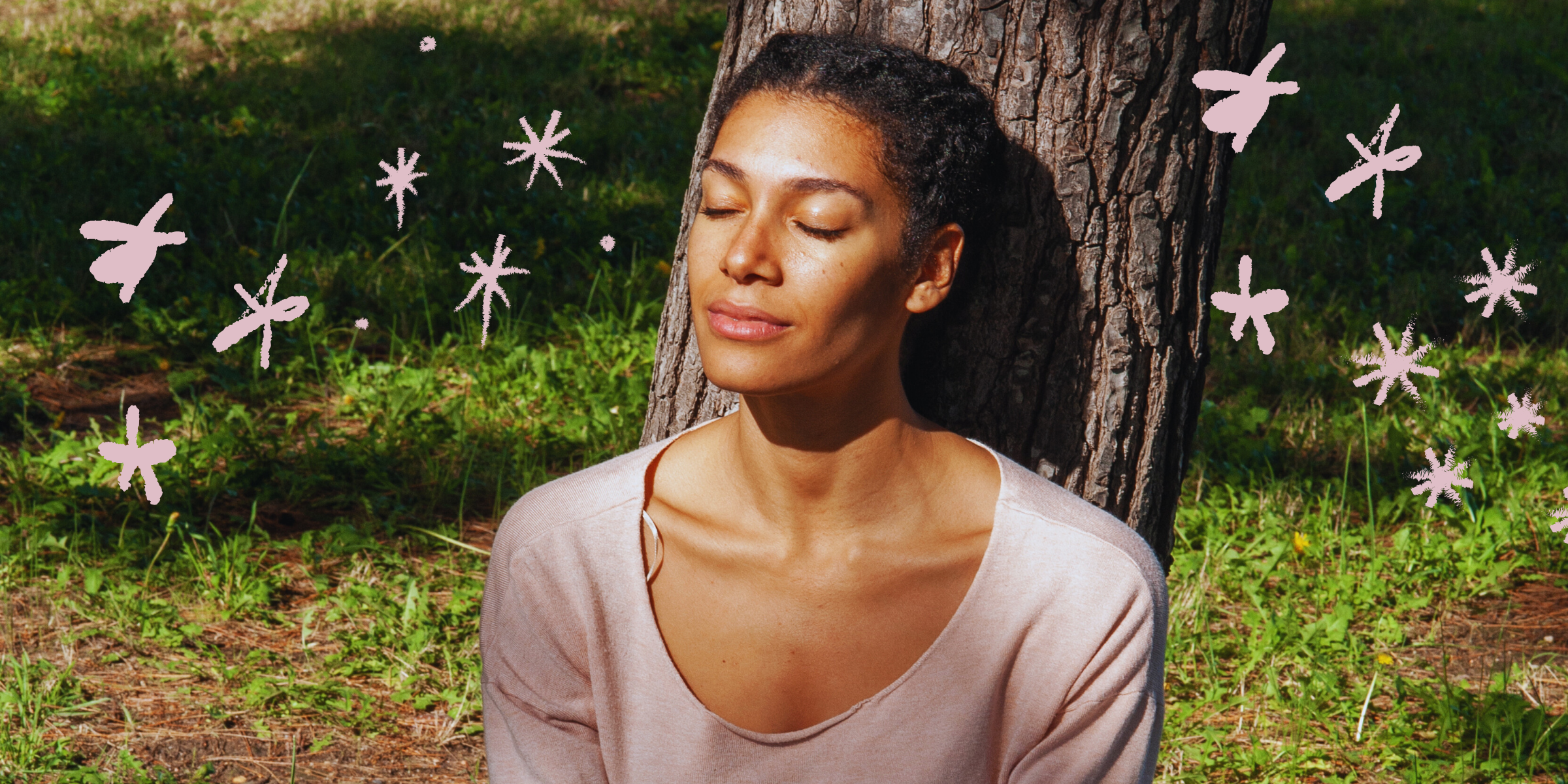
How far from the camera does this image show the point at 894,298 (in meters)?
1.90

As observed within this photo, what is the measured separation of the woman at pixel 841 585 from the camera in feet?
6.28

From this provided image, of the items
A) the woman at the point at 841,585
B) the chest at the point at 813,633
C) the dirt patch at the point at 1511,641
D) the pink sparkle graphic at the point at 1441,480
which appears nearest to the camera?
the woman at the point at 841,585

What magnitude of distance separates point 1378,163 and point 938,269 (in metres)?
5.14

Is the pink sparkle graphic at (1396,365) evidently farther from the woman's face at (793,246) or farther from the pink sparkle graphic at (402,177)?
the pink sparkle graphic at (402,177)

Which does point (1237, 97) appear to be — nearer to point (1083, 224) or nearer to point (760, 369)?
point (1083, 224)

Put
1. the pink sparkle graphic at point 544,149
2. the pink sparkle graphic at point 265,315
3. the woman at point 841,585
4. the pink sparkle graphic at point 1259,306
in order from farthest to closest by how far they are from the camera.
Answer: the pink sparkle graphic at point 544,149 → the pink sparkle graphic at point 1259,306 → the pink sparkle graphic at point 265,315 → the woman at point 841,585

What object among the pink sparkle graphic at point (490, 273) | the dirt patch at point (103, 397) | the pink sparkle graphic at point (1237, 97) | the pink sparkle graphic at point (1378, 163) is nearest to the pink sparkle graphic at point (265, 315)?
the dirt patch at point (103, 397)

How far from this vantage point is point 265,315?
491 centimetres

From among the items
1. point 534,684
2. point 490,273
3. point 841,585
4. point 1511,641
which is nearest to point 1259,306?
point 1511,641

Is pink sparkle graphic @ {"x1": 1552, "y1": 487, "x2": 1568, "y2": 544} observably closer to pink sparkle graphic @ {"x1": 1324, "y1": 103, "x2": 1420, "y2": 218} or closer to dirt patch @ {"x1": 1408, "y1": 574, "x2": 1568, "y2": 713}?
dirt patch @ {"x1": 1408, "y1": 574, "x2": 1568, "y2": 713}

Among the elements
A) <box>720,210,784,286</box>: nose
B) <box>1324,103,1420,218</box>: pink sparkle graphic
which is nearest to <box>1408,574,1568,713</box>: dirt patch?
<box>720,210,784,286</box>: nose

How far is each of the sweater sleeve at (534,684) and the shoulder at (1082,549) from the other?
69cm

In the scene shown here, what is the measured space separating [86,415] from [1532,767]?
426cm

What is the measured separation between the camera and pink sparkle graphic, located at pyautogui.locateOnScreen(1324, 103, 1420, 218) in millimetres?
5992
